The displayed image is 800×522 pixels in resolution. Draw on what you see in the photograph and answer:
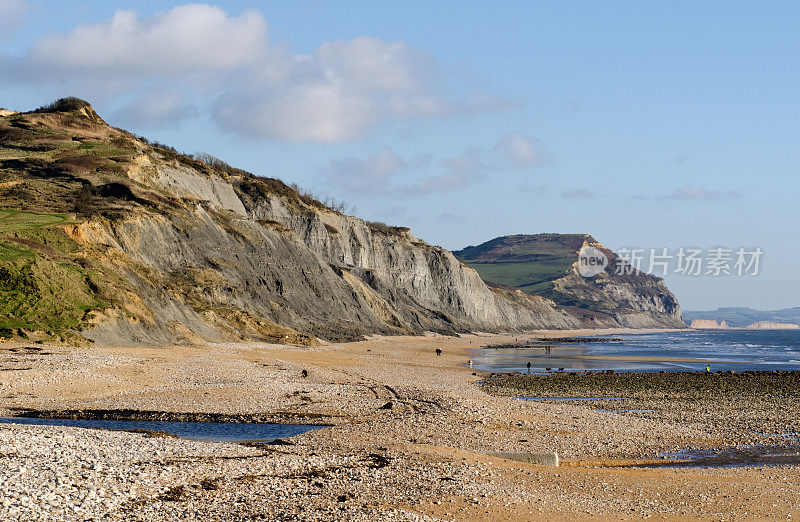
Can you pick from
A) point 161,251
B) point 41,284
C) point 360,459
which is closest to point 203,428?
point 360,459

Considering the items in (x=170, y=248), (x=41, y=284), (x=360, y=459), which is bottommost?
(x=360, y=459)

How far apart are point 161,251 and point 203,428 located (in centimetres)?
4371

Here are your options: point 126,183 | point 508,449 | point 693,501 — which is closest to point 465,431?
point 508,449

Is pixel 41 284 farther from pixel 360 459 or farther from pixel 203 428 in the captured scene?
pixel 360 459

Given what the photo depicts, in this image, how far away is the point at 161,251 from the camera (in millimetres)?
61344

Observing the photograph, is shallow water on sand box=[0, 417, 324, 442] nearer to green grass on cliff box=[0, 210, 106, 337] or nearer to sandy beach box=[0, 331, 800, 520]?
sandy beach box=[0, 331, 800, 520]

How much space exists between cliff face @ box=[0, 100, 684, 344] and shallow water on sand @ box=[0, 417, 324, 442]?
18.3 m

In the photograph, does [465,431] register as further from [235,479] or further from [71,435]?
[71,435]

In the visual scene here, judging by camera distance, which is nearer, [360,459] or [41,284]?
[360,459]

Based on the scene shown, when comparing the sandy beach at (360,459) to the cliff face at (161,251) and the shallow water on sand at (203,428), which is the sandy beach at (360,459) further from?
the cliff face at (161,251)

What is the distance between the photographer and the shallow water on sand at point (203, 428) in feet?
65.5

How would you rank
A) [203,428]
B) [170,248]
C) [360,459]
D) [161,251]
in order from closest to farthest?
[360,459]
[203,428]
[161,251]
[170,248]

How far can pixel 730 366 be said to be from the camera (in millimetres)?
61250

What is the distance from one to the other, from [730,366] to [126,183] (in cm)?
6179
